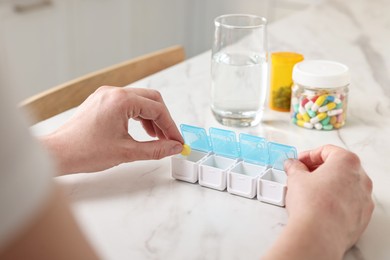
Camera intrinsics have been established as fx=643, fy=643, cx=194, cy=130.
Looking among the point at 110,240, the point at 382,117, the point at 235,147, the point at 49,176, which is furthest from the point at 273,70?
the point at 49,176

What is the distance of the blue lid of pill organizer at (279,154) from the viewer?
1080mm

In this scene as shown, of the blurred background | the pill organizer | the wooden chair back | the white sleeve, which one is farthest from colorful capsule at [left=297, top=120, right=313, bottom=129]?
the blurred background

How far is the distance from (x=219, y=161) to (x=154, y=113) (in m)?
0.14

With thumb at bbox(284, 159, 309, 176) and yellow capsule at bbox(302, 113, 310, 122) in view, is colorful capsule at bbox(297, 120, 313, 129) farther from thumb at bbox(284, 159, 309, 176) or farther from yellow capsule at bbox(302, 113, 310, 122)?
thumb at bbox(284, 159, 309, 176)

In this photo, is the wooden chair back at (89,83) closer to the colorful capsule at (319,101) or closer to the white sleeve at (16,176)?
the colorful capsule at (319,101)

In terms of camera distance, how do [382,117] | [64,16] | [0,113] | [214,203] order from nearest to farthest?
[0,113], [214,203], [382,117], [64,16]

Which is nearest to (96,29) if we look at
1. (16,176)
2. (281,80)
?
(281,80)

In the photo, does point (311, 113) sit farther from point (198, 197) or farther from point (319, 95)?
point (198, 197)

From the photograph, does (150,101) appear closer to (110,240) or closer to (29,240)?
(110,240)

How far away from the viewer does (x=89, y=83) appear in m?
1.55

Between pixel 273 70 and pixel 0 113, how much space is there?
1.15m

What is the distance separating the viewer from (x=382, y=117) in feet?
4.73

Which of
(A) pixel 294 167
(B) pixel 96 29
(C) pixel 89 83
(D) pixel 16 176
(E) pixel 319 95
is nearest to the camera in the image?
(D) pixel 16 176

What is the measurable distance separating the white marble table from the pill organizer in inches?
0.7
